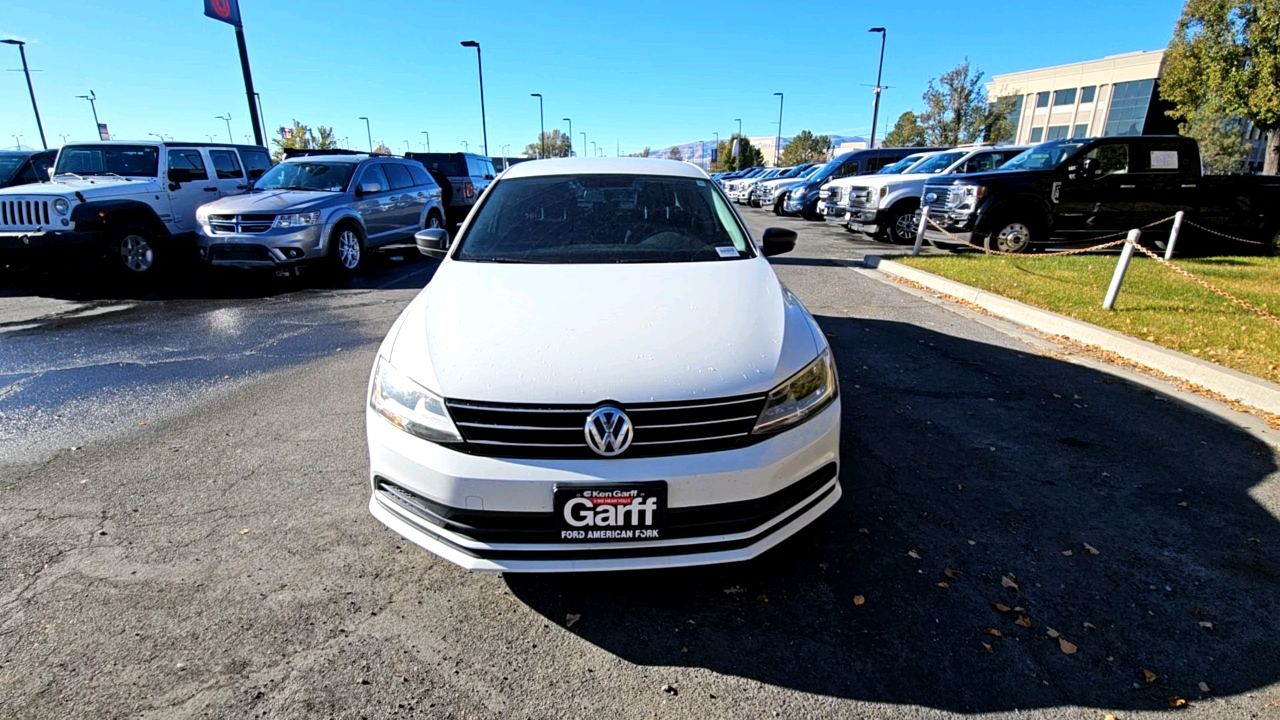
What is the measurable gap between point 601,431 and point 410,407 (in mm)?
737

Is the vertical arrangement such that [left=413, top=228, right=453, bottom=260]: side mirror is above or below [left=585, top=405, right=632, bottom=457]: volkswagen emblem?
above

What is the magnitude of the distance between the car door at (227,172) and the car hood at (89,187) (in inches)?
47.9

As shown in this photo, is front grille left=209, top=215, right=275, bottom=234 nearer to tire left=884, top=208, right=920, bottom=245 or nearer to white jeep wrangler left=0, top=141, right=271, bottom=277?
white jeep wrangler left=0, top=141, right=271, bottom=277

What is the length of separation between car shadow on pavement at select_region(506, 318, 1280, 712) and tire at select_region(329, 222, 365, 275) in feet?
27.1

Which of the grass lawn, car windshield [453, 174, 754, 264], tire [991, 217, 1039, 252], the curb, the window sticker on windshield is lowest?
the curb

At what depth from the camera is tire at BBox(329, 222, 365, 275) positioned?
923cm

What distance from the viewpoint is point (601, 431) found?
208cm

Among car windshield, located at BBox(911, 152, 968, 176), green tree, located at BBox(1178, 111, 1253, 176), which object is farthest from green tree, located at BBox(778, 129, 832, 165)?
car windshield, located at BBox(911, 152, 968, 176)

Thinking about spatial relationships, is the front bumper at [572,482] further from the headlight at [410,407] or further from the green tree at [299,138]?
the green tree at [299,138]

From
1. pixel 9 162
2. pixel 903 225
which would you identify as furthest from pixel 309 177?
pixel 903 225

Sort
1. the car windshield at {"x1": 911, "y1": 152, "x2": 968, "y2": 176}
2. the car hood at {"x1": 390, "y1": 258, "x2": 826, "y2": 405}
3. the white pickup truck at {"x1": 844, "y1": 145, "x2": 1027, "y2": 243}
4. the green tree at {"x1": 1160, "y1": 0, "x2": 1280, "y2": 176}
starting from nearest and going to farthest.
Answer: the car hood at {"x1": 390, "y1": 258, "x2": 826, "y2": 405} → the white pickup truck at {"x1": 844, "y1": 145, "x2": 1027, "y2": 243} → the car windshield at {"x1": 911, "y1": 152, "x2": 968, "y2": 176} → the green tree at {"x1": 1160, "y1": 0, "x2": 1280, "y2": 176}

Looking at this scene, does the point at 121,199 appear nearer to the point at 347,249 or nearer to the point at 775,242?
the point at 347,249

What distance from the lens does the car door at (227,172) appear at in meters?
10.4

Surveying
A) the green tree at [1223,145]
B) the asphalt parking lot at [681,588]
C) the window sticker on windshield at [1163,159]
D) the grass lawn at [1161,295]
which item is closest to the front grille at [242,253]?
the asphalt parking lot at [681,588]
